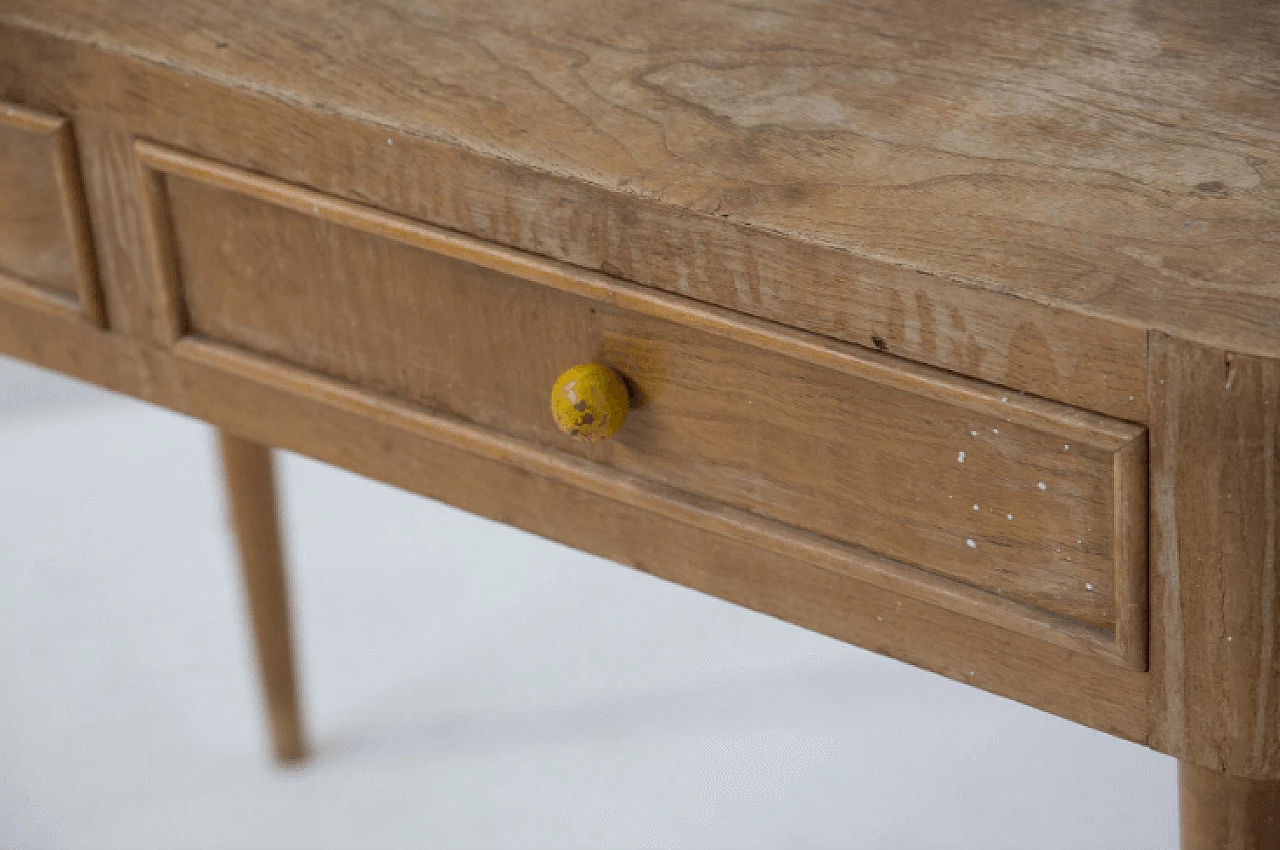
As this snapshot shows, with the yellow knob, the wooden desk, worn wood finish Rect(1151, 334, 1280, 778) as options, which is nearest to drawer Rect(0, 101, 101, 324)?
the wooden desk

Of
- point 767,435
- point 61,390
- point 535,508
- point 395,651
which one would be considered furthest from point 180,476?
point 767,435

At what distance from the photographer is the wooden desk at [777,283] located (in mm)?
550

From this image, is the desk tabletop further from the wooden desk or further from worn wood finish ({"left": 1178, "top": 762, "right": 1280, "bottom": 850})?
worn wood finish ({"left": 1178, "top": 762, "right": 1280, "bottom": 850})

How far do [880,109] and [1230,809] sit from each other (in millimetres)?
273

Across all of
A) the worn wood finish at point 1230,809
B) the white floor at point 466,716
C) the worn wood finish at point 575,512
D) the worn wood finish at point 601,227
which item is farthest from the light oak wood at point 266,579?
the worn wood finish at point 1230,809

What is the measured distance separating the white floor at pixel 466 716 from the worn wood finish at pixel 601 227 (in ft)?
1.82

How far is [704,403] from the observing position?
64cm

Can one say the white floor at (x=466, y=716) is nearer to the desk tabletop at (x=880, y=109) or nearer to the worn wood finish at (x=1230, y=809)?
the worn wood finish at (x=1230, y=809)

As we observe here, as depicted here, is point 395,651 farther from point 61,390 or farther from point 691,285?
point 691,285

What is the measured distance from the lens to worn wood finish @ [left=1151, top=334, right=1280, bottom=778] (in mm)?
517

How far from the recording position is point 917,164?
0.60 m

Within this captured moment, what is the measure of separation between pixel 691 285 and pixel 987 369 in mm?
106

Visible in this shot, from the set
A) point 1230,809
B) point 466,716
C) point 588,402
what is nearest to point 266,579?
point 466,716

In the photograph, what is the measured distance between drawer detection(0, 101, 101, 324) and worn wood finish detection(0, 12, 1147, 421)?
2cm
